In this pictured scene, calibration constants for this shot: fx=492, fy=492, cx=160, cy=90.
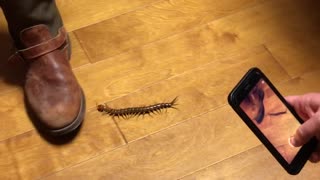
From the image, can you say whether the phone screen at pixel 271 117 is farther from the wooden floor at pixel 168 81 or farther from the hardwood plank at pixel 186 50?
the hardwood plank at pixel 186 50

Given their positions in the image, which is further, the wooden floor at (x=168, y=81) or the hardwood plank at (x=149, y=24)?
the hardwood plank at (x=149, y=24)

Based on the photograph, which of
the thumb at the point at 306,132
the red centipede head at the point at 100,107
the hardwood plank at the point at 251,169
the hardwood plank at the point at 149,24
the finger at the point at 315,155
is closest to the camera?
the thumb at the point at 306,132

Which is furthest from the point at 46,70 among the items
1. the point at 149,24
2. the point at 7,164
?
the point at 149,24

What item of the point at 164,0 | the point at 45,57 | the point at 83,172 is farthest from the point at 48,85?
the point at 164,0

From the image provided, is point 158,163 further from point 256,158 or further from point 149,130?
point 256,158

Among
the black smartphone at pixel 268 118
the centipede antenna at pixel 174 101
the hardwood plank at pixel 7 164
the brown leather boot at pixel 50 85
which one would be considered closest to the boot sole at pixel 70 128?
the brown leather boot at pixel 50 85

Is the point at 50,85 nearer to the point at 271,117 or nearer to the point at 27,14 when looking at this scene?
the point at 27,14

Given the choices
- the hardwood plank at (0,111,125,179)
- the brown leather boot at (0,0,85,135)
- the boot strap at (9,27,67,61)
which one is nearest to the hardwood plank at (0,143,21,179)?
the hardwood plank at (0,111,125,179)
